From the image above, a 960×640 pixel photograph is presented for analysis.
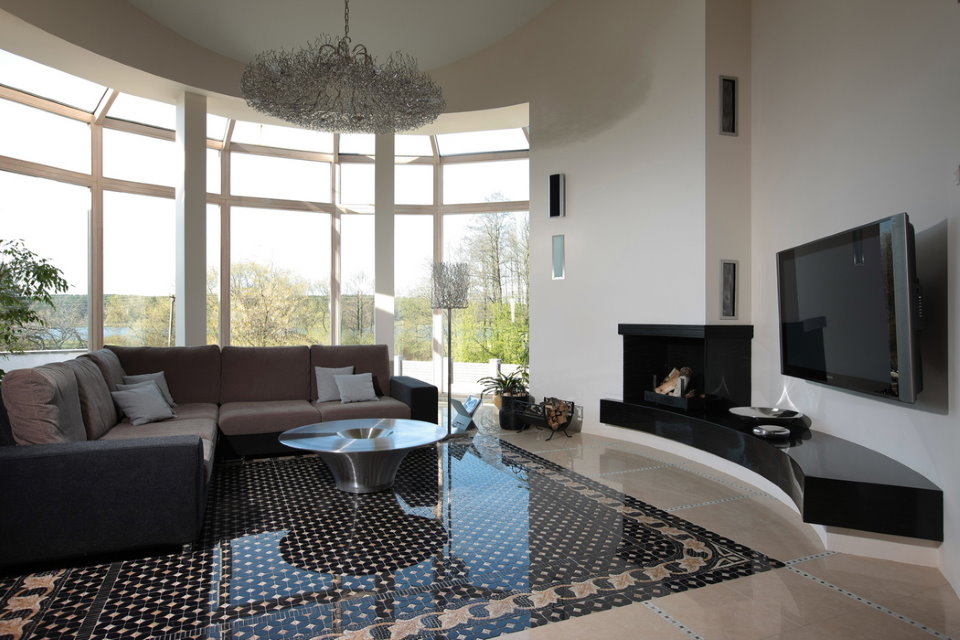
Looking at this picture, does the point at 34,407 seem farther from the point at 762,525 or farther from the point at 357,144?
the point at 357,144

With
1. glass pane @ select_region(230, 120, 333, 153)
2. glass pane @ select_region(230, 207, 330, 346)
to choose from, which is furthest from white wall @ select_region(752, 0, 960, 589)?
glass pane @ select_region(230, 207, 330, 346)

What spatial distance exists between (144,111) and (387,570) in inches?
248

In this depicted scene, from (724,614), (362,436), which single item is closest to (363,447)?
(362,436)

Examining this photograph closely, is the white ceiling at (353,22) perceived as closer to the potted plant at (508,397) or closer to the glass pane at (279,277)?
the glass pane at (279,277)

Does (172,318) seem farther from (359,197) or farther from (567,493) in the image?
(567,493)

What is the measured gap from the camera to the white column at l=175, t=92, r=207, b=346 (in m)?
6.38

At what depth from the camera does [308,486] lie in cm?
404

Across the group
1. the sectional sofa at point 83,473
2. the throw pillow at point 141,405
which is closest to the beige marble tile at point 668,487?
the sectional sofa at point 83,473

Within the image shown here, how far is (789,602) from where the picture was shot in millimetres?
2424

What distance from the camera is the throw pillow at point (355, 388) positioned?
5.20 meters

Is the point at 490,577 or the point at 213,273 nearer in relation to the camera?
the point at 490,577

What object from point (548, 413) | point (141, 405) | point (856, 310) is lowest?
point (548, 413)

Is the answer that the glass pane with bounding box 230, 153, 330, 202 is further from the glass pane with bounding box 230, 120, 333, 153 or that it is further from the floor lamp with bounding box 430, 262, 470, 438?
the floor lamp with bounding box 430, 262, 470, 438

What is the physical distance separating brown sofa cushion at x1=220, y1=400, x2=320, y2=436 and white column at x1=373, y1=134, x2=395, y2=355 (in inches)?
88.5
